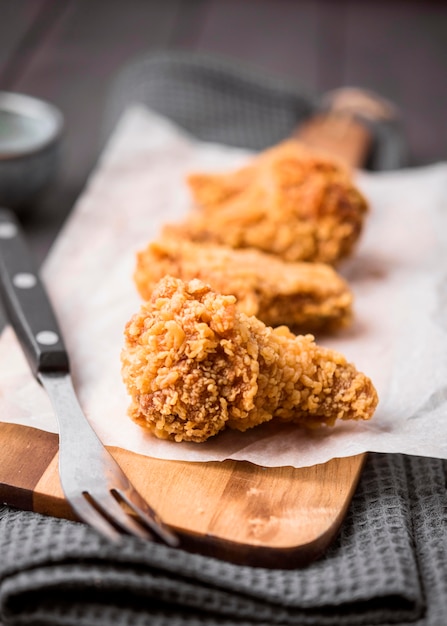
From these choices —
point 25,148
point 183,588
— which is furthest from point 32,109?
point 183,588

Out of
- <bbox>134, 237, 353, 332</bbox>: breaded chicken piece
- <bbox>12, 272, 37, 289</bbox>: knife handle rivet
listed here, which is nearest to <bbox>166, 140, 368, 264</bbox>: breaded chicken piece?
<bbox>134, 237, 353, 332</bbox>: breaded chicken piece

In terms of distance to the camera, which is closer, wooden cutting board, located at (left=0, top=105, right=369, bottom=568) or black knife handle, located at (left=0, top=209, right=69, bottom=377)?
wooden cutting board, located at (left=0, top=105, right=369, bottom=568)

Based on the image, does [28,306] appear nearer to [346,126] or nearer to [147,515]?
[147,515]

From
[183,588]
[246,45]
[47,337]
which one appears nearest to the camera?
[183,588]

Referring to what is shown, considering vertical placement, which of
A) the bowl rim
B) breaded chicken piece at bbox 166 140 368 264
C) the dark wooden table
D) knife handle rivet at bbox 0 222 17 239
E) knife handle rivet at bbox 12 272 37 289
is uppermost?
the bowl rim

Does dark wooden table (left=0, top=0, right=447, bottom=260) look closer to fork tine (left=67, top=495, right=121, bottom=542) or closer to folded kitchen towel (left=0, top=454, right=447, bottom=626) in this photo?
fork tine (left=67, top=495, right=121, bottom=542)

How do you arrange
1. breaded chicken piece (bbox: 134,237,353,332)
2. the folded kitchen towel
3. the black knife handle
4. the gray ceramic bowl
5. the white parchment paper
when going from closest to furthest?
the folded kitchen towel < the white parchment paper < the black knife handle < breaded chicken piece (bbox: 134,237,353,332) < the gray ceramic bowl

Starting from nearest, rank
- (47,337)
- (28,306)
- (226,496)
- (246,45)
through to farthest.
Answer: (226,496) < (47,337) < (28,306) < (246,45)

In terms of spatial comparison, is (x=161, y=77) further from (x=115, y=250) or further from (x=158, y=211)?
(x=115, y=250)
